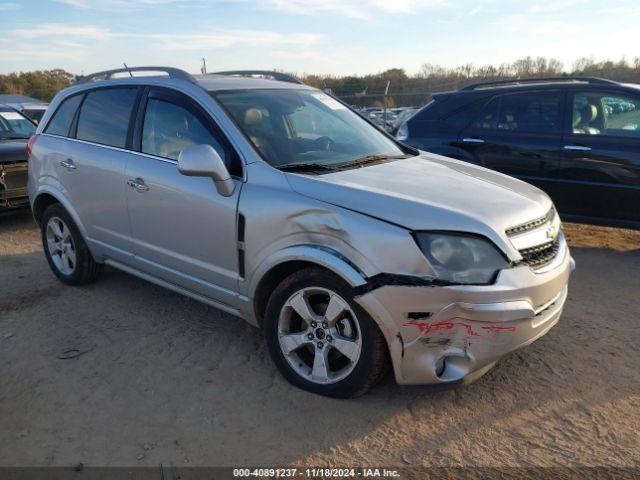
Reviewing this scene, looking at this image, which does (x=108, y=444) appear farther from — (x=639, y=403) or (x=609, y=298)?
(x=609, y=298)

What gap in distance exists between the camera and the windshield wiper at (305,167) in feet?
10.6

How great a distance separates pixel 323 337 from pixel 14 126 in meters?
7.44

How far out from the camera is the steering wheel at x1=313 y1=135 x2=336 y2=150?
367 centimetres

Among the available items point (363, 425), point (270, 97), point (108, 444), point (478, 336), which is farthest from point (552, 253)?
point (108, 444)

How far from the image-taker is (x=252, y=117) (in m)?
3.57

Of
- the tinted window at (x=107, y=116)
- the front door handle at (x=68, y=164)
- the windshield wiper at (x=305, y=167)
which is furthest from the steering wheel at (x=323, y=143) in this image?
the front door handle at (x=68, y=164)

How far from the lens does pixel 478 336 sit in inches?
105

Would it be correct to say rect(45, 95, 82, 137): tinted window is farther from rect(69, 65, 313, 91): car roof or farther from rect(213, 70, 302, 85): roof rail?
rect(213, 70, 302, 85): roof rail

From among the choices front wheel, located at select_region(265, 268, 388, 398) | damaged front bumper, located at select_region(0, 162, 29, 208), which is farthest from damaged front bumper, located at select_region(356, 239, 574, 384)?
damaged front bumper, located at select_region(0, 162, 29, 208)

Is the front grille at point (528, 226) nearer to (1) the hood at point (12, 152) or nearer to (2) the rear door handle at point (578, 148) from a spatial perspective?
(2) the rear door handle at point (578, 148)

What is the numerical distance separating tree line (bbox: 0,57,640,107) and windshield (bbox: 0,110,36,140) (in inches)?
300

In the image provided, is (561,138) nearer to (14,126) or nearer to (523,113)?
(523,113)

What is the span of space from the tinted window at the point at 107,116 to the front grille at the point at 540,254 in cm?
297

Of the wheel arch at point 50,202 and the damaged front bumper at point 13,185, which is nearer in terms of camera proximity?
the wheel arch at point 50,202
